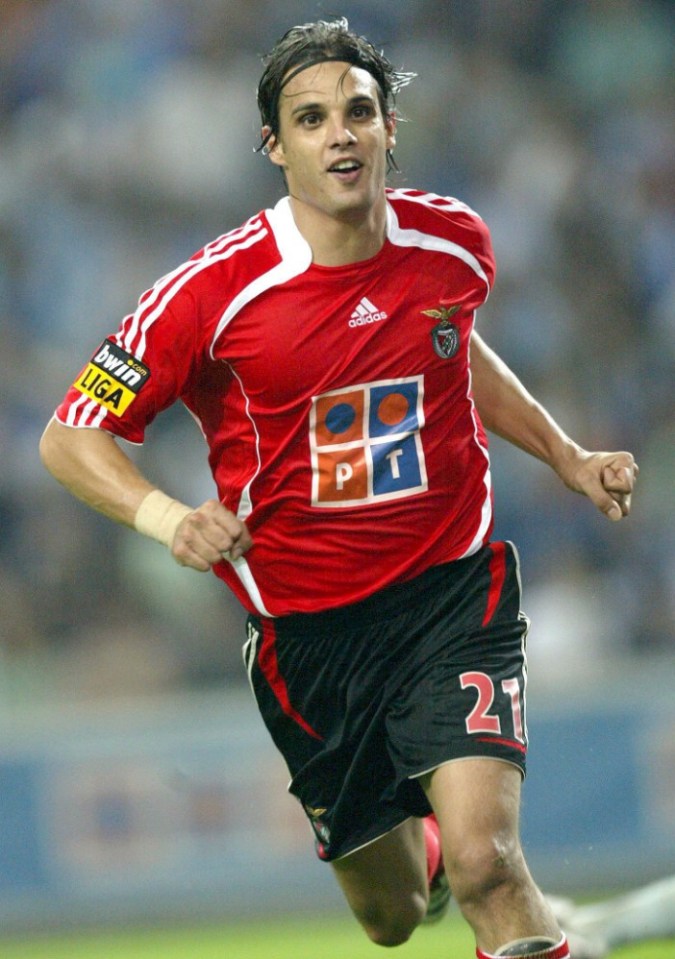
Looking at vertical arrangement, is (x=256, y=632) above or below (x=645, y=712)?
above

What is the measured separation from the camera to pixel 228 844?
24.9ft

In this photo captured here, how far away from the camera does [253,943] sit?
6.97 m

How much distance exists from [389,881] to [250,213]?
576 centimetres

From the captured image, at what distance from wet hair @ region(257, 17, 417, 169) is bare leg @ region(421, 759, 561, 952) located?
1.76 m

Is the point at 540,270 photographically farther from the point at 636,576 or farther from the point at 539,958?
the point at 539,958

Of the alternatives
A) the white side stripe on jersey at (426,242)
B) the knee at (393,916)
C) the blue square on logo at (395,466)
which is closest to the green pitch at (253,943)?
the knee at (393,916)

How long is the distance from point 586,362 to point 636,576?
4.52ft

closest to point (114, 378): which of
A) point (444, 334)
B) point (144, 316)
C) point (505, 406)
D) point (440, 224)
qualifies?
point (144, 316)

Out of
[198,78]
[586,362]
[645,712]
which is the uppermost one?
[198,78]

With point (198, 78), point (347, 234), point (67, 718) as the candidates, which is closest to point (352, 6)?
point (198, 78)

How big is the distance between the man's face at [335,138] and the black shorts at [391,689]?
0.99 m

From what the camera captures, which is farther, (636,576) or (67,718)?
(636,576)

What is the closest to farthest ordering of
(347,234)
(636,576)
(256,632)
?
(347,234), (256,632), (636,576)

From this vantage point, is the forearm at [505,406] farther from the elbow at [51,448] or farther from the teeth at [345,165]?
the elbow at [51,448]
